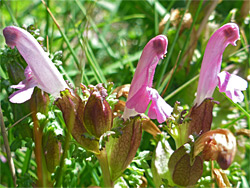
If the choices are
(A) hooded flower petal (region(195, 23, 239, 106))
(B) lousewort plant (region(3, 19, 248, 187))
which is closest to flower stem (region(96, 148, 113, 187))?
(B) lousewort plant (region(3, 19, 248, 187))

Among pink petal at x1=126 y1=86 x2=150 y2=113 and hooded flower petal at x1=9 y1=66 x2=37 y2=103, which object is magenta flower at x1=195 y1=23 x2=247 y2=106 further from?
hooded flower petal at x1=9 y1=66 x2=37 y2=103

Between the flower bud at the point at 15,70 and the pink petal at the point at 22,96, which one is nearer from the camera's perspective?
the pink petal at the point at 22,96

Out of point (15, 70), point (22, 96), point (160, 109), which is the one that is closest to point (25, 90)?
point (22, 96)

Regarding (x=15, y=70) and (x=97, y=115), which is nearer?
(x=97, y=115)

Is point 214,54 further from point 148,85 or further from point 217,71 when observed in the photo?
point 148,85

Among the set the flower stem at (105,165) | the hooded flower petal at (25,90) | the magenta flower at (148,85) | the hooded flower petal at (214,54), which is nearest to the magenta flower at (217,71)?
the hooded flower petal at (214,54)

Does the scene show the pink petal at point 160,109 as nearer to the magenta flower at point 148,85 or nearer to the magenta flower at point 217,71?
the magenta flower at point 148,85

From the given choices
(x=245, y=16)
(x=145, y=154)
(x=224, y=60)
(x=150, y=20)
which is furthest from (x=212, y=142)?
(x=150, y=20)
